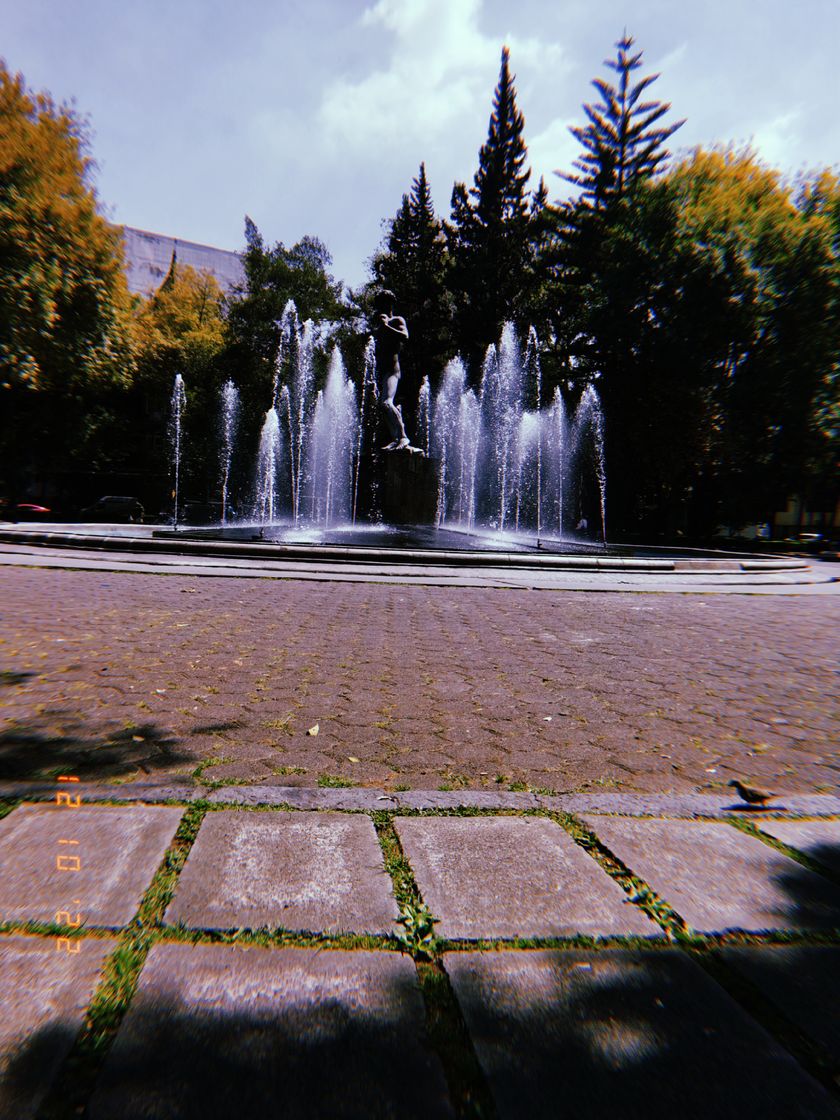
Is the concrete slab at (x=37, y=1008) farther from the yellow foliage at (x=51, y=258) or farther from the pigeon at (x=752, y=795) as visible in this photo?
the yellow foliage at (x=51, y=258)

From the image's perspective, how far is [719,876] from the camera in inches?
85.2

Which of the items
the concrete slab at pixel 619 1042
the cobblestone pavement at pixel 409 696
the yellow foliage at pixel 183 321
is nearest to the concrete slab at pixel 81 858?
the cobblestone pavement at pixel 409 696

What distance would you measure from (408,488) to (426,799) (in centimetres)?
1418

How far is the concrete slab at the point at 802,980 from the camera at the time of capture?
152 cm

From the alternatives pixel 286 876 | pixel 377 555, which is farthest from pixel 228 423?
pixel 286 876

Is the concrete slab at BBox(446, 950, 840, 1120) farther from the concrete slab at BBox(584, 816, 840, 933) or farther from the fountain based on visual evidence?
the fountain

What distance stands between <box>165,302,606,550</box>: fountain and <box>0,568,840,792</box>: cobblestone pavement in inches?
1238

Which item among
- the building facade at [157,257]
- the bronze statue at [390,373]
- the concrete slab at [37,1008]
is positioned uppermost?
the building facade at [157,257]

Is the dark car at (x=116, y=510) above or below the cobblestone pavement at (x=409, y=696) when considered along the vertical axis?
above

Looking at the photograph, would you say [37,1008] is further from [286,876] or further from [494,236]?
[494,236]

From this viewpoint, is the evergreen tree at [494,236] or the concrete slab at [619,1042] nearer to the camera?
the concrete slab at [619,1042]

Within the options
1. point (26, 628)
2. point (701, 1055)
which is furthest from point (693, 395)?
point (701, 1055)

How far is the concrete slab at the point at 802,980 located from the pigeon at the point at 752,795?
0.99m

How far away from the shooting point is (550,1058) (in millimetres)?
1396
